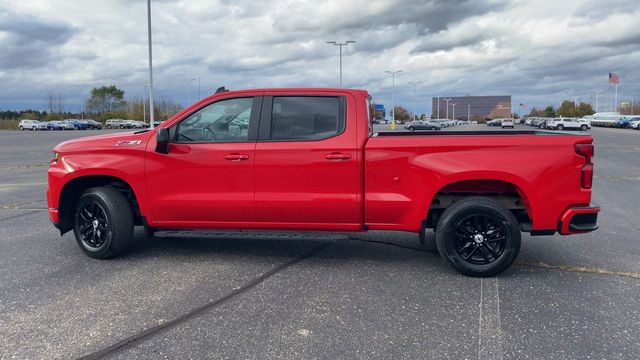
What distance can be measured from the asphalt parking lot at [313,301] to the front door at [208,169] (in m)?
0.58

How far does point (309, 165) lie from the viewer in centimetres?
512

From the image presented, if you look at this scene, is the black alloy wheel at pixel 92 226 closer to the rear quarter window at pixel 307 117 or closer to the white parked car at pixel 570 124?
the rear quarter window at pixel 307 117

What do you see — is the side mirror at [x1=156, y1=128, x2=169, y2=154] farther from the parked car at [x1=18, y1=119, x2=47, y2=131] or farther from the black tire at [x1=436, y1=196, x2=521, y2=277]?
the parked car at [x1=18, y1=119, x2=47, y2=131]

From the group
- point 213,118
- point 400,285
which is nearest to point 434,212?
point 400,285

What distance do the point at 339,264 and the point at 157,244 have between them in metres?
2.43

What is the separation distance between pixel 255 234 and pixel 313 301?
1.19 metres

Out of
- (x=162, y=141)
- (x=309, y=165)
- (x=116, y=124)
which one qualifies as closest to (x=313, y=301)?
(x=309, y=165)

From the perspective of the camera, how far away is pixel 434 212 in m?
5.42

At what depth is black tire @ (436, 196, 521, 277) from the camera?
488 cm

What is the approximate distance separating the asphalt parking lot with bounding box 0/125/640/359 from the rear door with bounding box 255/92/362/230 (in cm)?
60

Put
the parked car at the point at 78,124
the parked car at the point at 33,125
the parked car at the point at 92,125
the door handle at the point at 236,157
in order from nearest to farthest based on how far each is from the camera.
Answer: the door handle at the point at 236,157, the parked car at the point at 33,125, the parked car at the point at 78,124, the parked car at the point at 92,125

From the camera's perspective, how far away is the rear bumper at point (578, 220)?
191 inches

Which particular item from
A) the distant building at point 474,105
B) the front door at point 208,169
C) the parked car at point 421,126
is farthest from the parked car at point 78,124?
the distant building at point 474,105

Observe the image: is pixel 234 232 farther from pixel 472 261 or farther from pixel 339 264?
pixel 472 261
